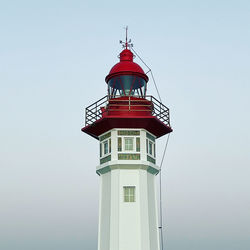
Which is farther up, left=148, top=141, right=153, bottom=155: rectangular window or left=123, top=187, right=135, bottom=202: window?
left=148, top=141, right=153, bottom=155: rectangular window

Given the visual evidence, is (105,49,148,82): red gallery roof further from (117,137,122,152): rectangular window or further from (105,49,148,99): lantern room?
(117,137,122,152): rectangular window

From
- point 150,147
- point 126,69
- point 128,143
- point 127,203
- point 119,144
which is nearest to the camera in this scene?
point 127,203

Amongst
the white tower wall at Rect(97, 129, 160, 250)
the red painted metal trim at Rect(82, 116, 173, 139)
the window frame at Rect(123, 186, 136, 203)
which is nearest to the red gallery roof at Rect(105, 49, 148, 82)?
the red painted metal trim at Rect(82, 116, 173, 139)

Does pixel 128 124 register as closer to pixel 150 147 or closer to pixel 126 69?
pixel 150 147

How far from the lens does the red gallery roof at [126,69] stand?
32375 millimetres

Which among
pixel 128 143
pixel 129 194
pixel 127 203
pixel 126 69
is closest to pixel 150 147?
pixel 128 143

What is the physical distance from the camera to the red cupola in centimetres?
3114

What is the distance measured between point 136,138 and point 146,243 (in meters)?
7.14

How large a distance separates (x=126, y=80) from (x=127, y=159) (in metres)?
5.87

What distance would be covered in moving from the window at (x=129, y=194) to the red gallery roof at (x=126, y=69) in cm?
822

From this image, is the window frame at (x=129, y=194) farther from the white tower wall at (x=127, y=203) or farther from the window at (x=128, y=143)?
the window at (x=128, y=143)

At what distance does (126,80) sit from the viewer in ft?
108

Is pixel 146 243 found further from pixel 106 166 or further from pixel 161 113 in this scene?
pixel 161 113

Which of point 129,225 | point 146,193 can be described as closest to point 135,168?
point 146,193
